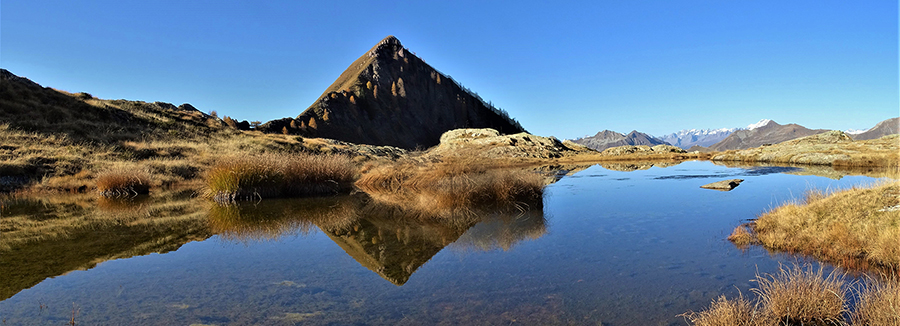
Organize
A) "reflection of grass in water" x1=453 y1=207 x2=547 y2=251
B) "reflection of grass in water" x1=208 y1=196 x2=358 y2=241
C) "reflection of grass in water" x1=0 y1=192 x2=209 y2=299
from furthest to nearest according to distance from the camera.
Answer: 1. "reflection of grass in water" x1=208 y1=196 x2=358 y2=241
2. "reflection of grass in water" x1=453 y1=207 x2=547 y2=251
3. "reflection of grass in water" x1=0 y1=192 x2=209 y2=299

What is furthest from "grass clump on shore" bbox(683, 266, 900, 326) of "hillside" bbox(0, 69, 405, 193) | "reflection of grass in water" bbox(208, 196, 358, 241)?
"hillside" bbox(0, 69, 405, 193)

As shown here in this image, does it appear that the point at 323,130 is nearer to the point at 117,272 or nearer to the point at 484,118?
the point at 484,118

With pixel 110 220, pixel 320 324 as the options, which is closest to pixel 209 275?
pixel 320 324

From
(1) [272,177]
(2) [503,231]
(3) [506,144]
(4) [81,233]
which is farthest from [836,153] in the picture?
(4) [81,233]

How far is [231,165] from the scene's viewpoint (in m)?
17.8

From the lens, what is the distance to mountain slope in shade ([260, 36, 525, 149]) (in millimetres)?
69688

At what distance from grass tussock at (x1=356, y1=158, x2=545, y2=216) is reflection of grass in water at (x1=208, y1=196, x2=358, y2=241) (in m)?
2.11

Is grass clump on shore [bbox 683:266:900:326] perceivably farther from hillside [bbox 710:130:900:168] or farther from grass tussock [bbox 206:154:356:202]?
hillside [bbox 710:130:900:168]

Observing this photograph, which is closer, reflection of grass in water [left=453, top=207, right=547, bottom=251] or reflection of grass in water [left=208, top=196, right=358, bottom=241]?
reflection of grass in water [left=453, top=207, right=547, bottom=251]

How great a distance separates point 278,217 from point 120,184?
13.0 meters

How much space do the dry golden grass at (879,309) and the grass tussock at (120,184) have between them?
24.3 metres

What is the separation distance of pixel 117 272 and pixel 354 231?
4.47m

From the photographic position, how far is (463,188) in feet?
50.0

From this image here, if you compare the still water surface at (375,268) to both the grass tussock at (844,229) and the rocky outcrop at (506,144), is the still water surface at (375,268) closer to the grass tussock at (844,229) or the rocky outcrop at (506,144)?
the grass tussock at (844,229)
